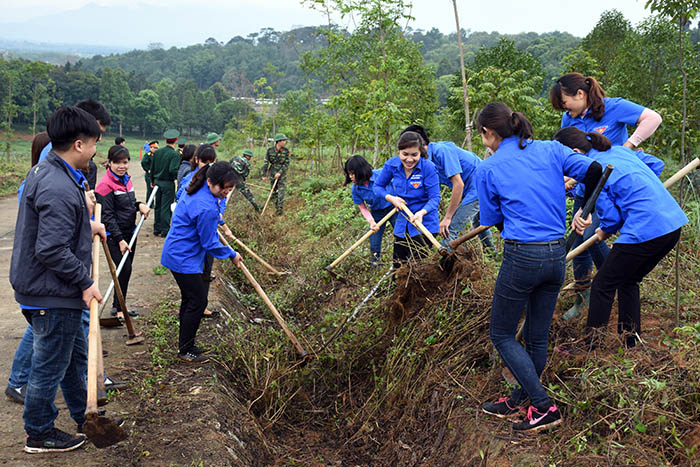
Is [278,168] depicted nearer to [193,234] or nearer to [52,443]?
[193,234]

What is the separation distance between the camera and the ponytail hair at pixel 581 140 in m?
3.33

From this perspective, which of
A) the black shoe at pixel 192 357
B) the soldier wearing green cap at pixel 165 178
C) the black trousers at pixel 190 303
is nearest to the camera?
the black trousers at pixel 190 303

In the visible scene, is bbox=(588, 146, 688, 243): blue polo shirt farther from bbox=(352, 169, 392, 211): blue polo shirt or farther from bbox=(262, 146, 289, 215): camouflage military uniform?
bbox=(262, 146, 289, 215): camouflage military uniform

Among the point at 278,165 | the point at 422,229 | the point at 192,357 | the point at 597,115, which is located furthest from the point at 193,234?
the point at 278,165

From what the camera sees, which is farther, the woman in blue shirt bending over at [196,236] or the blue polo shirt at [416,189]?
the blue polo shirt at [416,189]

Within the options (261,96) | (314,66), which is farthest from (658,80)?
(261,96)

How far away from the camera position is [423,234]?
16.4ft

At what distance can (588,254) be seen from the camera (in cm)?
404

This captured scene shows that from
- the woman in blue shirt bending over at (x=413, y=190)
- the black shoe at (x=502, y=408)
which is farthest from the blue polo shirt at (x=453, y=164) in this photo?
the black shoe at (x=502, y=408)

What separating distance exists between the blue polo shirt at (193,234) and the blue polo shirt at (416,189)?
1675 mm

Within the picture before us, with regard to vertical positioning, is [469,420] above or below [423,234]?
below

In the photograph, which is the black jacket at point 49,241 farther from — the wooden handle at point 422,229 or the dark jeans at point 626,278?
the dark jeans at point 626,278

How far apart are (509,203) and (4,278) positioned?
628cm

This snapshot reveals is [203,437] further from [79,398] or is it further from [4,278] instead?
[4,278]
